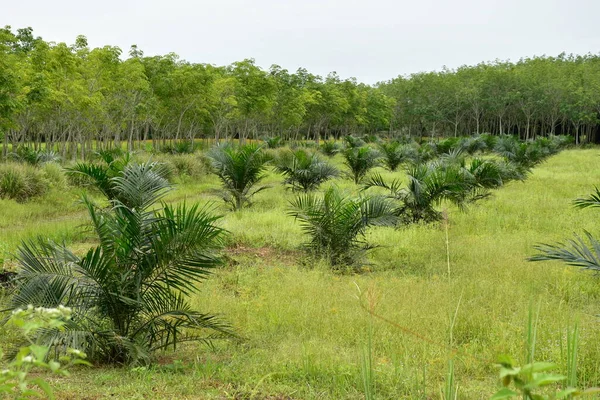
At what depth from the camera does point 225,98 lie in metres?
35.9

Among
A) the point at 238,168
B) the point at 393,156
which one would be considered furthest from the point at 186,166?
the point at 393,156

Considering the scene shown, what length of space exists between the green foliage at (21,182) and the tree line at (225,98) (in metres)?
2.02

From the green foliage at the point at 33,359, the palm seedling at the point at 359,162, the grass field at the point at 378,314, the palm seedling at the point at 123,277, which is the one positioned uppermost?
the palm seedling at the point at 359,162

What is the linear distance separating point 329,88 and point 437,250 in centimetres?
4681

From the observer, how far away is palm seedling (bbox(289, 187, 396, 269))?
850cm

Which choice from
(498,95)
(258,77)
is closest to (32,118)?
(258,77)

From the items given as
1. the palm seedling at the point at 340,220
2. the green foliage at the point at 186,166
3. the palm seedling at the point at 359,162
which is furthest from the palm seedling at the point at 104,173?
the palm seedling at the point at 359,162

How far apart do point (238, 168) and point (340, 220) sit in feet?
18.1

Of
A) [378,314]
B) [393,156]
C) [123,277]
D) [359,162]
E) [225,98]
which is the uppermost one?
[225,98]

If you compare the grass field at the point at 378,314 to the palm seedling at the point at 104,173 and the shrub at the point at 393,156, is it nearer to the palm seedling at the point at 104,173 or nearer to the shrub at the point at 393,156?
the palm seedling at the point at 104,173

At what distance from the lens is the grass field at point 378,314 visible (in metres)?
3.84

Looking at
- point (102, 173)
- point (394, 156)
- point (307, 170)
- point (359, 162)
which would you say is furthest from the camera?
point (394, 156)

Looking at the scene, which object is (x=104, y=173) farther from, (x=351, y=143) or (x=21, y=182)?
(x=351, y=143)

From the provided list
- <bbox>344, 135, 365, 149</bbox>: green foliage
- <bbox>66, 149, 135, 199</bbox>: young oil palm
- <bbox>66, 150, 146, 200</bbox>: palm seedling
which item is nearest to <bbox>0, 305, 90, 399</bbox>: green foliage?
<bbox>66, 150, 146, 200</bbox>: palm seedling
